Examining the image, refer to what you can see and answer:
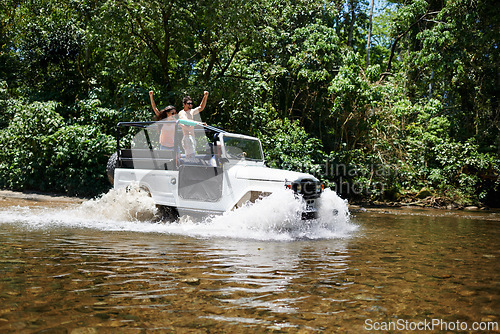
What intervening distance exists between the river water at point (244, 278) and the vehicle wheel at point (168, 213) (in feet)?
2.34

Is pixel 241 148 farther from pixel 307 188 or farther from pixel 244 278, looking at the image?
pixel 244 278

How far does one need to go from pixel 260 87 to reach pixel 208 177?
9.54 m

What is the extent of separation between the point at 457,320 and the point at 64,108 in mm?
16679

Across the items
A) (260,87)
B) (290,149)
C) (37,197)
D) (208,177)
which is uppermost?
(260,87)

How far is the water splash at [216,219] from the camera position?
6.94 meters

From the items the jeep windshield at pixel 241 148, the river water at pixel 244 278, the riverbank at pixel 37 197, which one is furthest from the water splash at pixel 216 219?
the riverbank at pixel 37 197

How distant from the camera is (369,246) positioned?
637 cm

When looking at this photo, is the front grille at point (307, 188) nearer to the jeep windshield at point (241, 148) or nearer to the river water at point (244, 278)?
the river water at point (244, 278)

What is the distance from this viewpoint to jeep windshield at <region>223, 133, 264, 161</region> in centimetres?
807

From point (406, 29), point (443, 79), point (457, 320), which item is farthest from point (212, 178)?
point (443, 79)

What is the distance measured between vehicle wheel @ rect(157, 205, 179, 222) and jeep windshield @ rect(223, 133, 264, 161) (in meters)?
Result: 1.54

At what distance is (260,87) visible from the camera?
54.6 feet

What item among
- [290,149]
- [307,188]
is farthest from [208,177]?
[290,149]

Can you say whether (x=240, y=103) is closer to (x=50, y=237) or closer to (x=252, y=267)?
(x=50, y=237)
